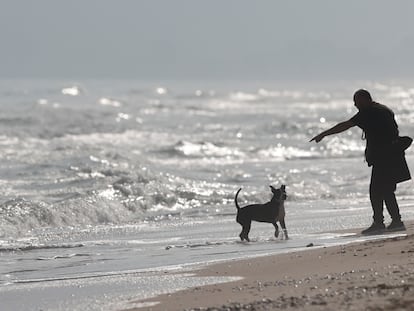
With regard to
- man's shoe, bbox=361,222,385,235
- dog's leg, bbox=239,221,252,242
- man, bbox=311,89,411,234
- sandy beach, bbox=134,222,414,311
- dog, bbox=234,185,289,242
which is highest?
man, bbox=311,89,411,234

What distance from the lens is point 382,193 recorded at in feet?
36.2

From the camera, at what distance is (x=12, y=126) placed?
40844mm

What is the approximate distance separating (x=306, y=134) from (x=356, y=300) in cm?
3453

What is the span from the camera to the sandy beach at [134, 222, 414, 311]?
6723mm

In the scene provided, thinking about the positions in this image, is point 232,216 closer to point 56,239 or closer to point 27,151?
point 56,239

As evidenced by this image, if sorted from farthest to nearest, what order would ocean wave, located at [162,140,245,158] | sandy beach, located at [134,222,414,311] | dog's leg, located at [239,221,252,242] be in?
ocean wave, located at [162,140,245,158]
dog's leg, located at [239,221,252,242]
sandy beach, located at [134,222,414,311]

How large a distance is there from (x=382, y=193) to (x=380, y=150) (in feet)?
1.73

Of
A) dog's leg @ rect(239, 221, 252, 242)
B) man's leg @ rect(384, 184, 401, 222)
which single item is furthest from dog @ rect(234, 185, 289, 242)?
man's leg @ rect(384, 184, 401, 222)

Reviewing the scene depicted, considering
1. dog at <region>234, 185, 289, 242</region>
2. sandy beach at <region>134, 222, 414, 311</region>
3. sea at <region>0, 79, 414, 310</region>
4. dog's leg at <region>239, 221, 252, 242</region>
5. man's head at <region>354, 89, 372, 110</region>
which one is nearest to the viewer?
sandy beach at <region>134, 222, 414, 311</region>

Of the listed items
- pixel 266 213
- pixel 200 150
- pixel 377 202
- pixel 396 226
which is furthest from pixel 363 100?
pixel 200 150

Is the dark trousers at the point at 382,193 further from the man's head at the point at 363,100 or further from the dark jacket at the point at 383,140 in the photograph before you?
the man's head at the point at 363,100

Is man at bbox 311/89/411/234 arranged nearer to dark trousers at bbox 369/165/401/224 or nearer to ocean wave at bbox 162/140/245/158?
dark trousers at bbox 369/165/401/224

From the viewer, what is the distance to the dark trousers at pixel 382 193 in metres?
10.9

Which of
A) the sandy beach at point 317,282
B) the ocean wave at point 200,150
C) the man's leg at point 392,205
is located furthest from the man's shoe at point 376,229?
the ocean wave at point 200,150
